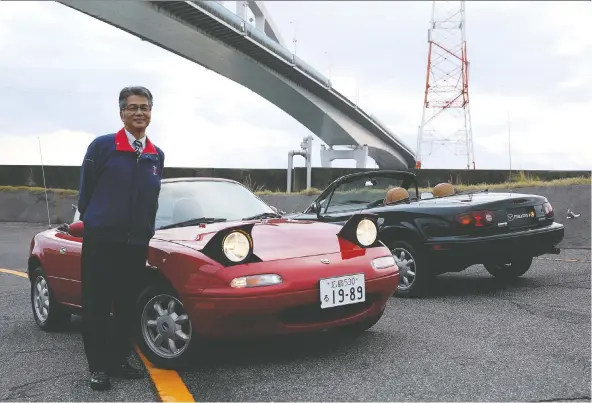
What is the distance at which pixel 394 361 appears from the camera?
3729 millimetres

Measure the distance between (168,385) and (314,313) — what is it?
891mm

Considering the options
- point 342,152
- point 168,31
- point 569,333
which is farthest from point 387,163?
point 569,333

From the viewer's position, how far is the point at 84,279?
3.51 m

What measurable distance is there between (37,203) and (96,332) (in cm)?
1596

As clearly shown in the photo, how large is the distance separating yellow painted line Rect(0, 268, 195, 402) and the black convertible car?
2.57 m

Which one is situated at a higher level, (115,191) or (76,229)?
(115,191)

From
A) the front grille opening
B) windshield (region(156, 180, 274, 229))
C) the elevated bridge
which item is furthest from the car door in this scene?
the elevated bridge

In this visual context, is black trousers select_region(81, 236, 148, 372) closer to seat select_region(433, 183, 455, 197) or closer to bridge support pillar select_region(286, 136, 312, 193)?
seat select_region(433, 183, 455, 197)

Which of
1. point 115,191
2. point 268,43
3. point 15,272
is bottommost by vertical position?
point 15,272

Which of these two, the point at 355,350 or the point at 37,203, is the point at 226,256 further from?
the point at 37,203

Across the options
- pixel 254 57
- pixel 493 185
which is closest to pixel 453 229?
pixel 493 185

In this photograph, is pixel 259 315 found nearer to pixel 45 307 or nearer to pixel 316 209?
pixel 45 307

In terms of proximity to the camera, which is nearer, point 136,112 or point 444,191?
point 136,112

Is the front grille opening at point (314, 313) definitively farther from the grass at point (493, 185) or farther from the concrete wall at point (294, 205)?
the concrete wall at point (294, 205)
